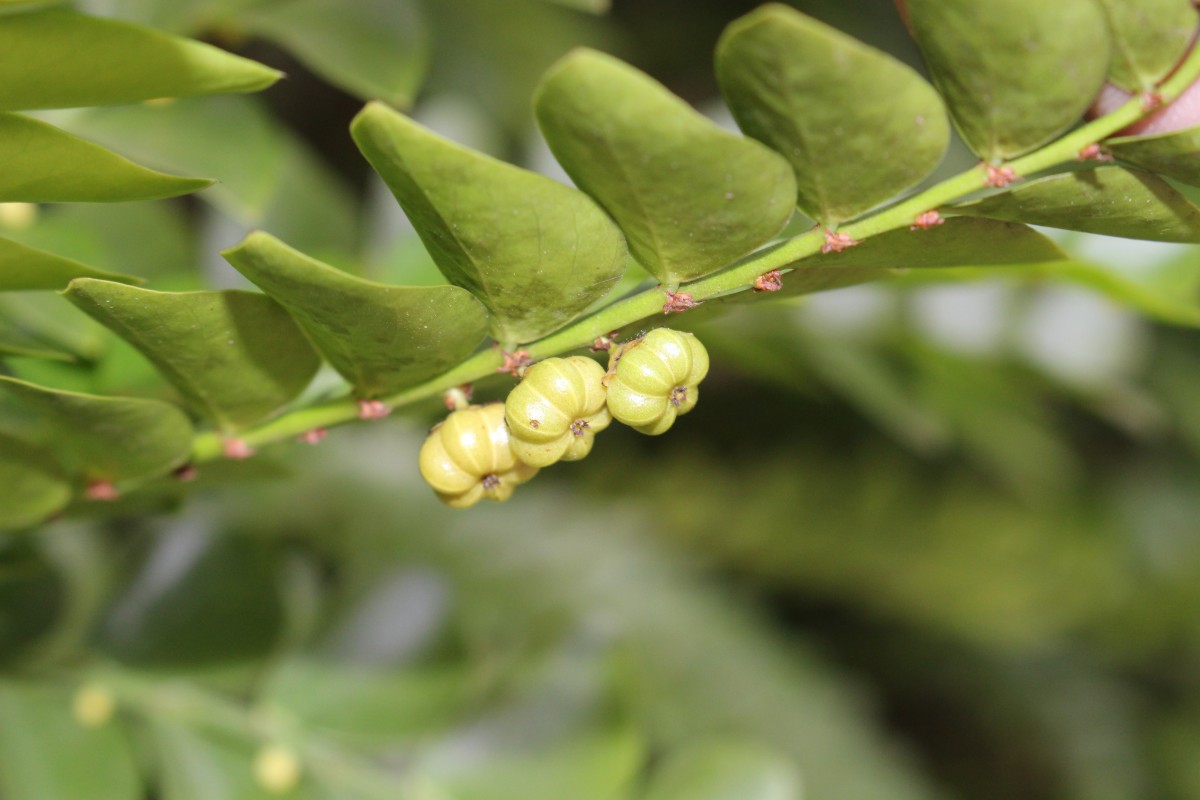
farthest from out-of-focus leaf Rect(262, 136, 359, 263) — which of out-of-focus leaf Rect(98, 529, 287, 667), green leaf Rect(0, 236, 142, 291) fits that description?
green leaf Rect(0, 236, 142, 291)

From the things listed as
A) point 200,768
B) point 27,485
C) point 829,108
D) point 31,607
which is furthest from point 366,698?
point 829,108

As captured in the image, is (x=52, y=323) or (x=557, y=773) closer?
(x=52, y=323)

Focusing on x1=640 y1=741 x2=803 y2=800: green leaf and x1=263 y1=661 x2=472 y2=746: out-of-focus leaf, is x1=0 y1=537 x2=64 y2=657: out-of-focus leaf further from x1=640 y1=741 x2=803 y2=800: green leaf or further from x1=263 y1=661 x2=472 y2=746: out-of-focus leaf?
x1=640 y1=741 x2=803 y2=800: green leaf

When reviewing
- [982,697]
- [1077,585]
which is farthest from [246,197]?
[982,697]

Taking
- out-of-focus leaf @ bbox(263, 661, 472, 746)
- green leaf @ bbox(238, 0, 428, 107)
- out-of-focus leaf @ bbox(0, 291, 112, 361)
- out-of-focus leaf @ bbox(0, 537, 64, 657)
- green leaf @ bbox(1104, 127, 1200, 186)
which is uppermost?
green leaf @ bbox(1104, 127, 1200, 186)

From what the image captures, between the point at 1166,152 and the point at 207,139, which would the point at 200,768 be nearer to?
the point at 207,139
